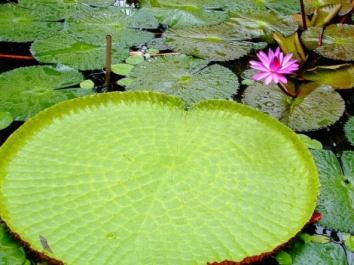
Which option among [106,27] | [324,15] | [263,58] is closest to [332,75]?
[263,58]

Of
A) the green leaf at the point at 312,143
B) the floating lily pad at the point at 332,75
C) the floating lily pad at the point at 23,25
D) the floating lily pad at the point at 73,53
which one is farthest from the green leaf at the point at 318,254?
the floating lily pad at the point at 23,25

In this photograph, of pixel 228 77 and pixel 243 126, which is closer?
pixel 243 126

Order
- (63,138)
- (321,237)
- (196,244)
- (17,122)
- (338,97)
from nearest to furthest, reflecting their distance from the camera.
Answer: (196,244) → (321,237) → (63,138) → (17,122) → (338,97)

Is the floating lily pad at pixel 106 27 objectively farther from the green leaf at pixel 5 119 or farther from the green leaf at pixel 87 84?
the green leaf at pixel 5 119

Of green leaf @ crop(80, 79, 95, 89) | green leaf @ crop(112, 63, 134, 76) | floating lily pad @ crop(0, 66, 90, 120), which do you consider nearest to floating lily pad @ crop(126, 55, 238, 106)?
green leaf @ crop(112, 63, 134, 76)

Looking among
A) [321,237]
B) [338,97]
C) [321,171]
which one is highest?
[338,97]

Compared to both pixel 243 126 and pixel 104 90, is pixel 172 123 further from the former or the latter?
pixel 104 90

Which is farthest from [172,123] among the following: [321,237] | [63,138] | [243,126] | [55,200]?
[321,237]
